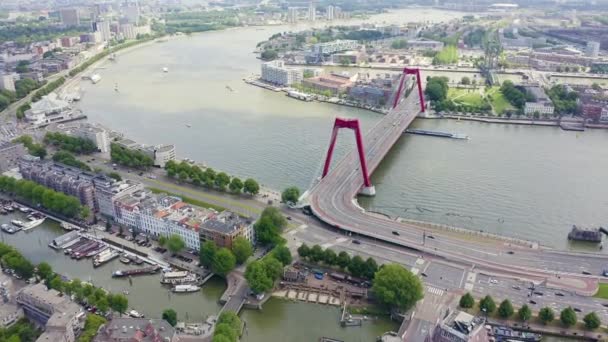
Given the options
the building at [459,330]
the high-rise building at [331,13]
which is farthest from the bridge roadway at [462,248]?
the high-rise building at [331,13]

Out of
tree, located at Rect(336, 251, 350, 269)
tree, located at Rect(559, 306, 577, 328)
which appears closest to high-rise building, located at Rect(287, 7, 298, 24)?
tree, located at Rect(336, 251, 350, 269)

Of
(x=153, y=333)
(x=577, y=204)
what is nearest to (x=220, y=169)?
(x=153, y=333)

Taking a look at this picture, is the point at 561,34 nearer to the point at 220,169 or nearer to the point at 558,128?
the point at 558,128

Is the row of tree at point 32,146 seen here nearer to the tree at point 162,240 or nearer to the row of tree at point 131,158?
the row of tree at point 131,158

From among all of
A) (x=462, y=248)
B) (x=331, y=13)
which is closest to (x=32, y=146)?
(x=462, y=248)

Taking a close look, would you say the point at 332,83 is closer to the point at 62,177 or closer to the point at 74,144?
the point at 74,144

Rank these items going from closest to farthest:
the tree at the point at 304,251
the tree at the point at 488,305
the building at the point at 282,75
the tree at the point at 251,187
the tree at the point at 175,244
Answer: the tree at the point at 488,305 < the tree at the point at 304,251 < the tree at the point at 175,244 < the tree at the point at 251,187 < the building at the point at 282,75
